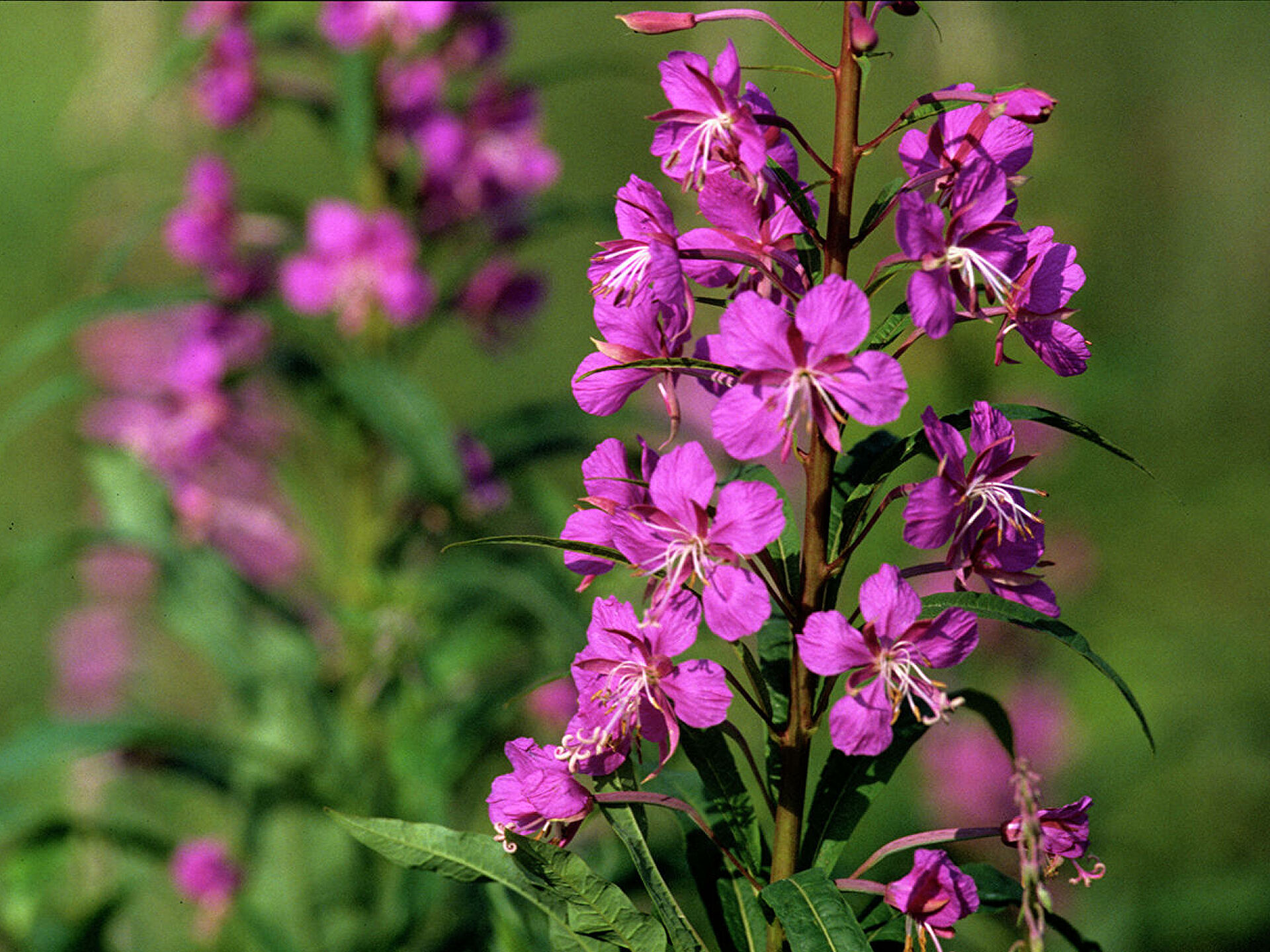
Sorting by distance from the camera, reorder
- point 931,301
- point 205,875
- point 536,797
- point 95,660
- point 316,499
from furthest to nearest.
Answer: point 95,660
point 316,499
point 205,875
point 536,797
point 931,301

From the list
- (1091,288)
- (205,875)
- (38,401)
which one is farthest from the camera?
(1091,288)

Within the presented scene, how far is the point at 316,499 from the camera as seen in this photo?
7.80 ft

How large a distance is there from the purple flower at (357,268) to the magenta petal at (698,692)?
1405 mm

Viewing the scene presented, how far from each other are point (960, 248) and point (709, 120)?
8.0 inches

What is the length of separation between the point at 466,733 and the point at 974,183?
143cm

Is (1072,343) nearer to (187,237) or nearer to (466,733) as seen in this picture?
(466,733)

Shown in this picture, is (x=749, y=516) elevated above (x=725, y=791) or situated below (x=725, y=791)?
above

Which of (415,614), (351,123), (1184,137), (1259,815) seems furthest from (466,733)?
(1184,137)

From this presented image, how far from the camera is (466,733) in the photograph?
204cm

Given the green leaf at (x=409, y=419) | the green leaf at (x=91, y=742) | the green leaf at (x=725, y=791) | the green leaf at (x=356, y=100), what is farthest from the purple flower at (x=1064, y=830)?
the green leaf at (x=356, y=100)

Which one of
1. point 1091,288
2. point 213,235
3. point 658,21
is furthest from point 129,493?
point 1091,288

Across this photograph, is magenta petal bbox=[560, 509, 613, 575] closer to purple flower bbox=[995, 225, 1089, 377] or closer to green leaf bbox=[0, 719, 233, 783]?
purple flower bbox=[995, 225, 1089, 377]

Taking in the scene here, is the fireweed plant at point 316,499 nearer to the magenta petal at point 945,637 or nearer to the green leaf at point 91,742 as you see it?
the green leaf at point 91,742

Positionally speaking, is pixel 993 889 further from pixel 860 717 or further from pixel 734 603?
pixel 734 603
